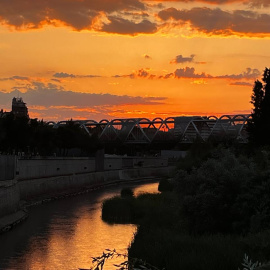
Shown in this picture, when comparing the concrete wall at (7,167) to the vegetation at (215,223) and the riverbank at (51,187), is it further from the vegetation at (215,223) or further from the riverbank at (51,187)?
the vegetation at (215,223)

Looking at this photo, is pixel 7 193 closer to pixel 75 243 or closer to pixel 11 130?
pixel 75 243

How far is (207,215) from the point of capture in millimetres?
28953

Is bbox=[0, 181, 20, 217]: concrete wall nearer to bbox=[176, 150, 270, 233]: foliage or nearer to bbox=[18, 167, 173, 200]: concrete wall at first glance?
bbox=[18, 167, 173, 200]: concrete wall

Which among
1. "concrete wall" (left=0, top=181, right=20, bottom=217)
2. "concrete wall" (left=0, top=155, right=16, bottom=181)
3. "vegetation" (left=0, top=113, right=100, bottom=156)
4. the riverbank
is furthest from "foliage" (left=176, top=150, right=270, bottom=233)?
"vegetation" (left=0, top=113, right=100, bottom=156)

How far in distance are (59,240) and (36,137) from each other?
6367cm

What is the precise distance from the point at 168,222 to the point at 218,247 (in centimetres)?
1538

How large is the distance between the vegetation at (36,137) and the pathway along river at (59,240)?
107 ft

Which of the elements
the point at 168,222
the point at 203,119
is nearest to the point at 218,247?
the point at 168,222

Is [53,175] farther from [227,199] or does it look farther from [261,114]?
[227,199]

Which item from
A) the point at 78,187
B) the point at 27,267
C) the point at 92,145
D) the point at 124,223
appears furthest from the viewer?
the point at 92,145

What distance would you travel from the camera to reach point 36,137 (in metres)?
97.6

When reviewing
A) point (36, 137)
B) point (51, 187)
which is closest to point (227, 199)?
point (51, 187)

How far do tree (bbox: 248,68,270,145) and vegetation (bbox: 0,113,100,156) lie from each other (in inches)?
1427

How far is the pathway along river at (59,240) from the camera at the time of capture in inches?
1137
